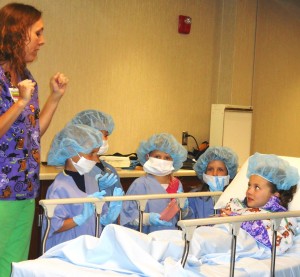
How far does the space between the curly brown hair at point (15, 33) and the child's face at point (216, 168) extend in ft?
5.05

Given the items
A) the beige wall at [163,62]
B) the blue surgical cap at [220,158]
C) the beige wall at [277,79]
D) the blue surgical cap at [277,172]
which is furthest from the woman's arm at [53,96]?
the beige wall at [277,79]

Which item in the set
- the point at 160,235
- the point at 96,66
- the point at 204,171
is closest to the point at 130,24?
the point at 96,66

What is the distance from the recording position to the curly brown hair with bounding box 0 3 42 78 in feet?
8.27

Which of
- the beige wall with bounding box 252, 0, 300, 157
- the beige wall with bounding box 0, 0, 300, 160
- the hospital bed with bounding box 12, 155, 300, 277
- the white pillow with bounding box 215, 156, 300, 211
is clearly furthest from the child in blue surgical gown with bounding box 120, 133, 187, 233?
the beige wall with bounding box 252, 0, 300, 157

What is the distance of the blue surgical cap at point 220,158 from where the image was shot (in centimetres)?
365

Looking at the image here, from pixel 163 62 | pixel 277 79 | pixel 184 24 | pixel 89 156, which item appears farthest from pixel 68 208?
pixel 277 79

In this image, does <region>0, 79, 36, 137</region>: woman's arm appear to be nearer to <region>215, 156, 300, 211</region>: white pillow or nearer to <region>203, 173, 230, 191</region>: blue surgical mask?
<region>215, 156, 300, 211</region>: white pillow

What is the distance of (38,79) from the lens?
4.47m

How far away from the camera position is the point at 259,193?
10.2ft

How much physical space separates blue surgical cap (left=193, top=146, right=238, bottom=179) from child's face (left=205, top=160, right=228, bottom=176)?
0.07ft

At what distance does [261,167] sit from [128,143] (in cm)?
212

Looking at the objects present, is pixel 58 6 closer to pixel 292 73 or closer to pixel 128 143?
pixel 128 143

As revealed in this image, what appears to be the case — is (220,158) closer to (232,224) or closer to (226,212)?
(226,212)

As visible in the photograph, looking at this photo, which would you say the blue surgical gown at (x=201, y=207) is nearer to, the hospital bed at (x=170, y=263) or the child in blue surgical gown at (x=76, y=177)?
the child in blue surgical gown at (x=76, y=177)
